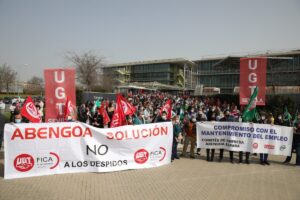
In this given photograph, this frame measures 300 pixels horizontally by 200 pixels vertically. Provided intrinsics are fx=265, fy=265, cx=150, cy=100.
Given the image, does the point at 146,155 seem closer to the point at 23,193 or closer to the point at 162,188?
the point at 162,188

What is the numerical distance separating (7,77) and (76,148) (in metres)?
68.8

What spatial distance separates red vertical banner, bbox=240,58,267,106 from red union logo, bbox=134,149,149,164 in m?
4.85

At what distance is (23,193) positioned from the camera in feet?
20.7

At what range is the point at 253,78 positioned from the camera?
1100 cm

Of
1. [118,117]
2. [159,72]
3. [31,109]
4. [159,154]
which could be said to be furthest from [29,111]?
[159,72]

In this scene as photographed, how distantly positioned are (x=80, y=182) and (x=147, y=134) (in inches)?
106

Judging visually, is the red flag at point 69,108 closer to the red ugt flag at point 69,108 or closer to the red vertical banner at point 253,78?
the red ugt flag at point 69,108

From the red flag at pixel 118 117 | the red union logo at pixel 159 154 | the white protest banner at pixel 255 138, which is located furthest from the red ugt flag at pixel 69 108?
the white protest banner at pixel 255 138

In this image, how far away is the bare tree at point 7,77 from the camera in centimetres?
6632

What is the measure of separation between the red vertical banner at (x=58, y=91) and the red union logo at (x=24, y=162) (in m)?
2.20

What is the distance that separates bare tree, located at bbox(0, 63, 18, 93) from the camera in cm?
6632

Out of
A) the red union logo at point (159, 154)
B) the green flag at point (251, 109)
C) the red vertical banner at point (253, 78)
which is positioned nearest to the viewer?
the red union logo at point (159, 154)

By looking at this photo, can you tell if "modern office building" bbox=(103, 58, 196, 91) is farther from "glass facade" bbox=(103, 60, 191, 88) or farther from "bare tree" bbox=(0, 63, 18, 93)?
"bare tree" bbox=(0, 63, 18, 93)

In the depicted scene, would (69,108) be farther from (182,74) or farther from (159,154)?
(182,74)
